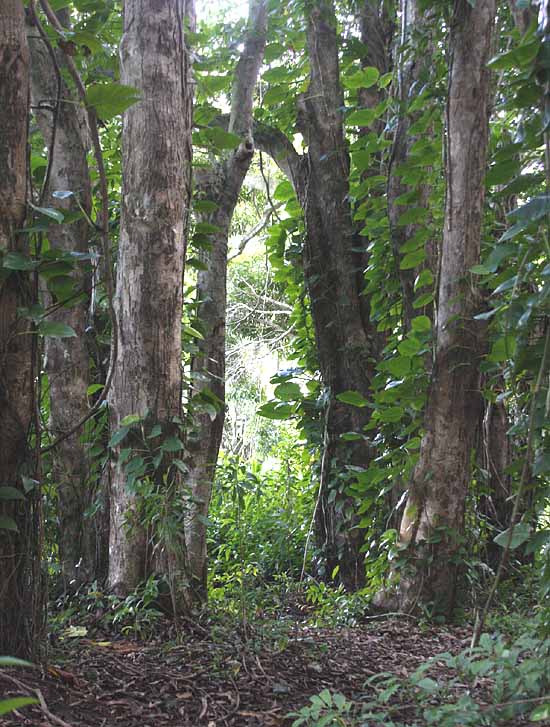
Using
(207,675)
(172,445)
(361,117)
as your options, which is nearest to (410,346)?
(172,445)

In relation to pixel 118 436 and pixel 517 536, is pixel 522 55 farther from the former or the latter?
pixel 118 436

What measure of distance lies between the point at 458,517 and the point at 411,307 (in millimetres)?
1179

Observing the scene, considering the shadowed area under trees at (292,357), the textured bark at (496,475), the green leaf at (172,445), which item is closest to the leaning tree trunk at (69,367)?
the shadowed area under trees at (292,357)

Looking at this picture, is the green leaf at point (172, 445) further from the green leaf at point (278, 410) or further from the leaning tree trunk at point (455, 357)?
the green leaf at point (278, 410)

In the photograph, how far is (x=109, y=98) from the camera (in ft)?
6.75

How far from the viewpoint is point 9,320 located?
1987mm

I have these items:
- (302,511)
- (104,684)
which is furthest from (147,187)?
(302,511)

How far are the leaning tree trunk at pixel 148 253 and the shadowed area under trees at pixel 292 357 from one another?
0.01m

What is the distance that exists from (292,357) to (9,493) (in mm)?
3770

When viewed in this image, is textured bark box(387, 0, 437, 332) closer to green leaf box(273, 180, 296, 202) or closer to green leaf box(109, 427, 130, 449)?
green leaf box(109, 427, 130, 449)

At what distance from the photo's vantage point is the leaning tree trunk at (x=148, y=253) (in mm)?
2883

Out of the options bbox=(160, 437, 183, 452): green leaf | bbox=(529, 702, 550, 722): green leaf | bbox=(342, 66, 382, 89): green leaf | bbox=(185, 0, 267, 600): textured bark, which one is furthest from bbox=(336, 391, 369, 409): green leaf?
bbox=(529, 702, 550, 722): green leaf

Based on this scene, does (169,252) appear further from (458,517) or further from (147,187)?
(458,517)

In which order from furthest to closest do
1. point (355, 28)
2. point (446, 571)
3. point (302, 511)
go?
1. point (302, 511)
2. point (355, 28)
3. point (446, 571)
